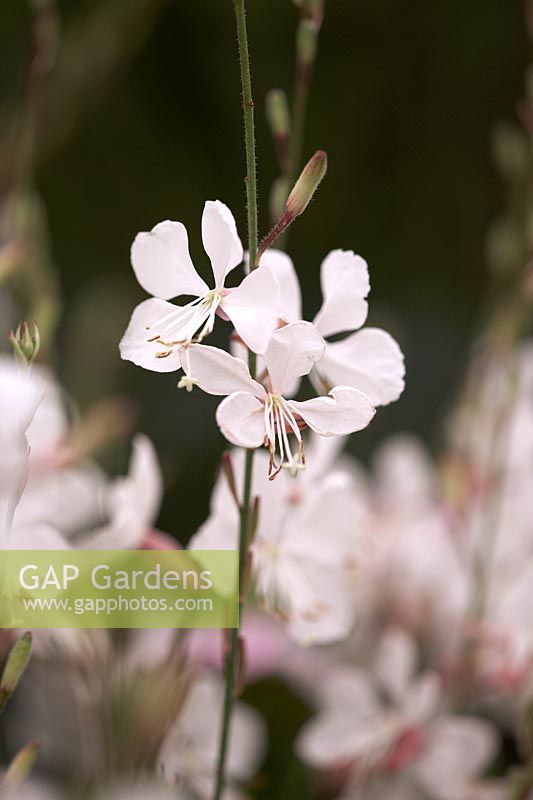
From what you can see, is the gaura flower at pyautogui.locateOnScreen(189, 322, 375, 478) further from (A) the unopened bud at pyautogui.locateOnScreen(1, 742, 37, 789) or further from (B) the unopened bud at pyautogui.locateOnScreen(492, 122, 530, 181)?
(B) the unopened bud at pyautogui.locateOnScreen(492, 122, 530, 181)

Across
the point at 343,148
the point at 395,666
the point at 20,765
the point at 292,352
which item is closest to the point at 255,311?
the point at 292,352

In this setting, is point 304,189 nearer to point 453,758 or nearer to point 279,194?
point 279,194

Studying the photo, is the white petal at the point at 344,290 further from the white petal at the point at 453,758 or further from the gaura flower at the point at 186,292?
the white petal at the point at 453,758

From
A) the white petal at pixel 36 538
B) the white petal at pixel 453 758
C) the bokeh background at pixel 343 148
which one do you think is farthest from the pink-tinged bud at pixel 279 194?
the bokeh background at pixel 343 148

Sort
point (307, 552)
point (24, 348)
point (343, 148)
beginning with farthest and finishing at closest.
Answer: point (343, 148) → point (307, 552) → point (24, 348)

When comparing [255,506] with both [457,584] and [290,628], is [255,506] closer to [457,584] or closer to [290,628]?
[290,628]

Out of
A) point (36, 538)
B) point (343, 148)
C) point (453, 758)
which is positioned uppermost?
point (343, 148)
